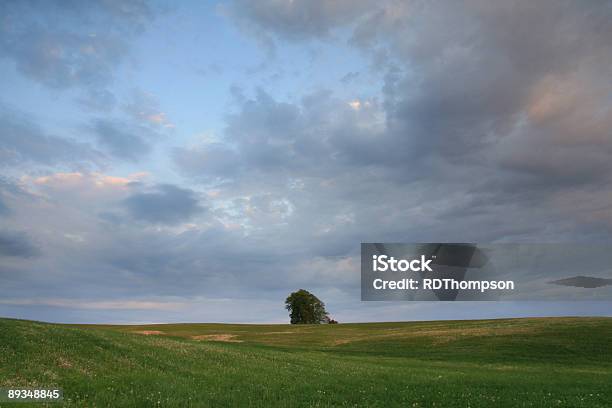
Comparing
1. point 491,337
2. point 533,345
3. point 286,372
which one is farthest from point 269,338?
point 286,372

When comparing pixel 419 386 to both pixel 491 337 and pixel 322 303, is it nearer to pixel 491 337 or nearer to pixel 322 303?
pixel 491 337

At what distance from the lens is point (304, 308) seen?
126 meters

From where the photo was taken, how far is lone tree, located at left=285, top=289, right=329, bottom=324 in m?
126

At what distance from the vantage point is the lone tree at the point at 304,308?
125625mm

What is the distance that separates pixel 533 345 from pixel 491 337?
712cm

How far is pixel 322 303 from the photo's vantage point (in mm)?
129625
